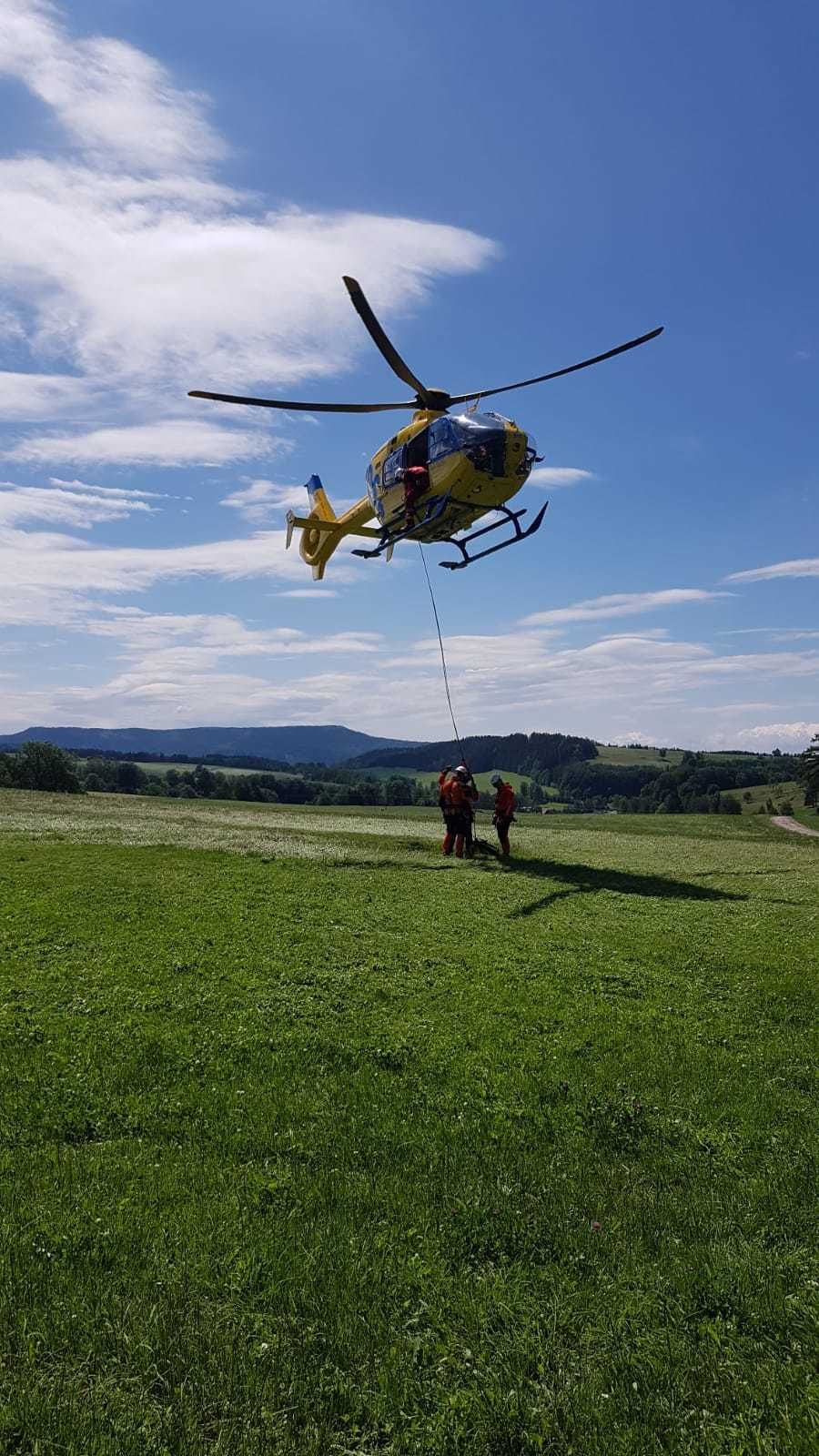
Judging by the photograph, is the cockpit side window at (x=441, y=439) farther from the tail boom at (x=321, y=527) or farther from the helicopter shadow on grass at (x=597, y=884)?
the helicopter shadow on grass at (x=597, y=884)

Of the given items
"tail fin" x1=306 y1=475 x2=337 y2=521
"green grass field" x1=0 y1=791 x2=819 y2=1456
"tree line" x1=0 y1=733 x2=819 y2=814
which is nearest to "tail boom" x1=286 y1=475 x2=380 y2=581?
"tail fin" x1=306 y1=475 x2=337 y2=521

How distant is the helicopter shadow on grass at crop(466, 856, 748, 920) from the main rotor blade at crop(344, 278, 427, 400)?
2038 cm

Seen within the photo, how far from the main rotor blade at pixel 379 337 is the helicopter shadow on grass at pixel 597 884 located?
2038 centimetres

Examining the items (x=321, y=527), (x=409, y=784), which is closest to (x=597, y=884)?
(x=321, y=527)

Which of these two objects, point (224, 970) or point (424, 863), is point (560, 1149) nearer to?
point (224, 970)

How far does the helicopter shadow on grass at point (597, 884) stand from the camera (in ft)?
83.6

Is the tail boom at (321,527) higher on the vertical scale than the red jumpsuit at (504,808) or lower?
higher

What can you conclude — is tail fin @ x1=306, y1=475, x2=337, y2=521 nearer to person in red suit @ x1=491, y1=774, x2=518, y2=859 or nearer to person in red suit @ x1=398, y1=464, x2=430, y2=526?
person in red suit @ x1=398, y1=464, x2=430, y2=526

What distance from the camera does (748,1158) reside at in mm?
9344

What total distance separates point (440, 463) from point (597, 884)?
16.9 meters

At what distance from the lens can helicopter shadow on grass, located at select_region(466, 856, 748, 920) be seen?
83.6 feet

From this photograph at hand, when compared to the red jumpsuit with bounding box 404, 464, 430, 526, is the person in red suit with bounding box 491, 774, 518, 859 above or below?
below

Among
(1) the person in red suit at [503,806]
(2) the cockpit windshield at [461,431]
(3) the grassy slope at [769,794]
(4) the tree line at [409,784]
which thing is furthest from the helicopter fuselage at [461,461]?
A: (3) the grassy slope at [769,794]

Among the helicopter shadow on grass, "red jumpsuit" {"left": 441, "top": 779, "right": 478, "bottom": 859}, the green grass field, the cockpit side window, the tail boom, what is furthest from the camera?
the tail boom
